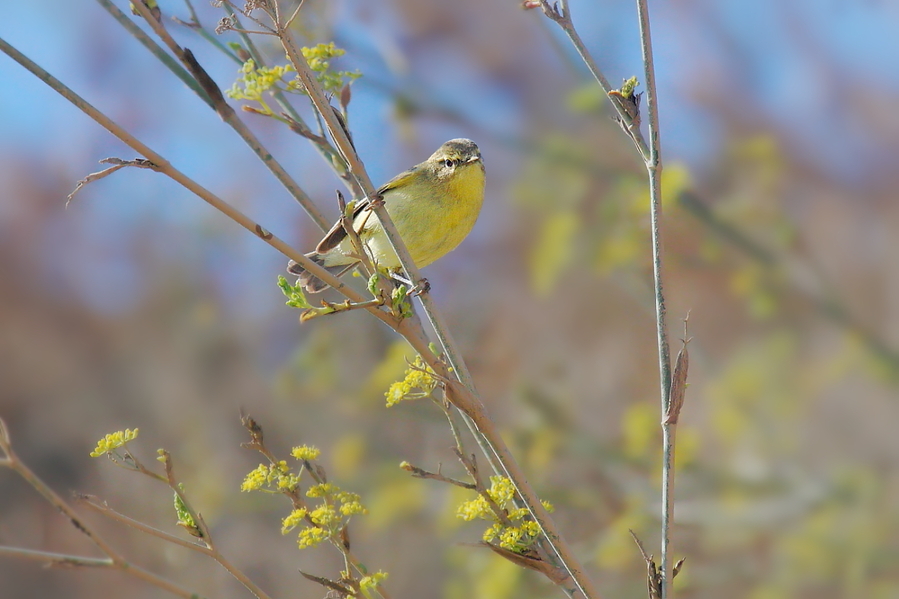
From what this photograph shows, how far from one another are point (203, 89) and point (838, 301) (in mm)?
1865

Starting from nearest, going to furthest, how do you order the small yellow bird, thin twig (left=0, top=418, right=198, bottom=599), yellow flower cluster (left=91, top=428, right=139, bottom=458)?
thin twig (left=0, top=418, right=198, bottom=599) < yellow flower cluster (left=91, top=428, right=139, bottom=458) < the small yellow bird

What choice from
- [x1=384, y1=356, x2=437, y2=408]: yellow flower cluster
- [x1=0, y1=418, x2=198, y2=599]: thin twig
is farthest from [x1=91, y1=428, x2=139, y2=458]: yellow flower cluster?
[x1=384, y1=356, x2=437, y2=408]: yellow flower cluster

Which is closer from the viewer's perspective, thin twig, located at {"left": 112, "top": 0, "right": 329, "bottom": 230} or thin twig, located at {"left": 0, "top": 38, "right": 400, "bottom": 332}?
thin twig, located at {"left": 0, "top": 38, "right": 400, "bottom": 332}

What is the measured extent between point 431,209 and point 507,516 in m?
0.73

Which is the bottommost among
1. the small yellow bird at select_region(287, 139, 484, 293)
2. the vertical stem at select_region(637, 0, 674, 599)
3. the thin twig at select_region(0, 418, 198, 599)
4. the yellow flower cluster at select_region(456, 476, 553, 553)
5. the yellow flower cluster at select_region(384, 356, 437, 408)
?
the thin twig at select_region(0, 418, 198, 599)

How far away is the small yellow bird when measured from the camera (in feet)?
4.18

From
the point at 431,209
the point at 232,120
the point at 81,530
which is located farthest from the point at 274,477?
the point at 431,209

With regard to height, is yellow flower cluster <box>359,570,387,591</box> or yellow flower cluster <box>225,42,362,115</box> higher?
yellow flower cluster <box>225,42,362,115</box>

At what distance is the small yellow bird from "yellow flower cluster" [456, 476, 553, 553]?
0.66 metres

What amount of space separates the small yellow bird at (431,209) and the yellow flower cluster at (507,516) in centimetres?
66

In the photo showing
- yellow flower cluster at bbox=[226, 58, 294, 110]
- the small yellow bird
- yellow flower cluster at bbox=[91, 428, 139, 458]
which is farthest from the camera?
the small yellow bird

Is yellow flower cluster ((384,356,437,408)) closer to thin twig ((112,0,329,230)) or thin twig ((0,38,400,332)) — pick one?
thin twig ((0,38,400,332))

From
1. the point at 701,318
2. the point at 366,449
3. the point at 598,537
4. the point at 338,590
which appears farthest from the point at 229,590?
the point at 338,590

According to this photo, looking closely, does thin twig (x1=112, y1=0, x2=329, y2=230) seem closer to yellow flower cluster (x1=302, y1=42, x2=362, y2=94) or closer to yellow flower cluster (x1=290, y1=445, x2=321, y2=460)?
yellow flower cluster (x1=302, y1=42, x2=362, y2=94)
